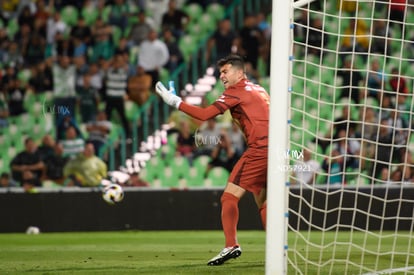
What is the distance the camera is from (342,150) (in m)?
13.3

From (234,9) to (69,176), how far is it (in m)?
4.71

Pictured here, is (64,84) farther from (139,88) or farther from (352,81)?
(352,81)

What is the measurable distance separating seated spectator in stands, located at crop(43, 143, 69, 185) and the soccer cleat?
20.5ft

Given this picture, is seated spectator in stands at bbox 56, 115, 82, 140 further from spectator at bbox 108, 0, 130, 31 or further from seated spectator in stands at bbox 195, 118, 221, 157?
spectator at bbox 108, 0, 130, 31

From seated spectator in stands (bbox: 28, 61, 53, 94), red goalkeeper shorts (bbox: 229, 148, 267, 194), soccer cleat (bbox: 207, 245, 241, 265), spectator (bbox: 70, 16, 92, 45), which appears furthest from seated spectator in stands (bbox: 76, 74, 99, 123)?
soccer cleat (bbox: 207, 245, 241, 265)

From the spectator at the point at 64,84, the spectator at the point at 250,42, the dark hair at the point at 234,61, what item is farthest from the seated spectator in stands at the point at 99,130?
the dark hair at the point at 234,61

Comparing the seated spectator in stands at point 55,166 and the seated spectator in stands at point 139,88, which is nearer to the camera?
the seated spectator in stands at point 55,166

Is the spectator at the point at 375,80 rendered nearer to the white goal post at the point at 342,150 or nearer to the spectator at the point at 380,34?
the white goal post at the point at 342,150

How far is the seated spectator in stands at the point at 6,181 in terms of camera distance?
13500mm

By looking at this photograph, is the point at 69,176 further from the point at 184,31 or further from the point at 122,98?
the point at 184,31

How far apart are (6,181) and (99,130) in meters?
1.71

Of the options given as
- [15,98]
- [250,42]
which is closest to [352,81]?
[250,42]

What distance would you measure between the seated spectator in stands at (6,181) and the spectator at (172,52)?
3.46m

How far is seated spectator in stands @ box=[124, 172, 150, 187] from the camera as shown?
13.7m
